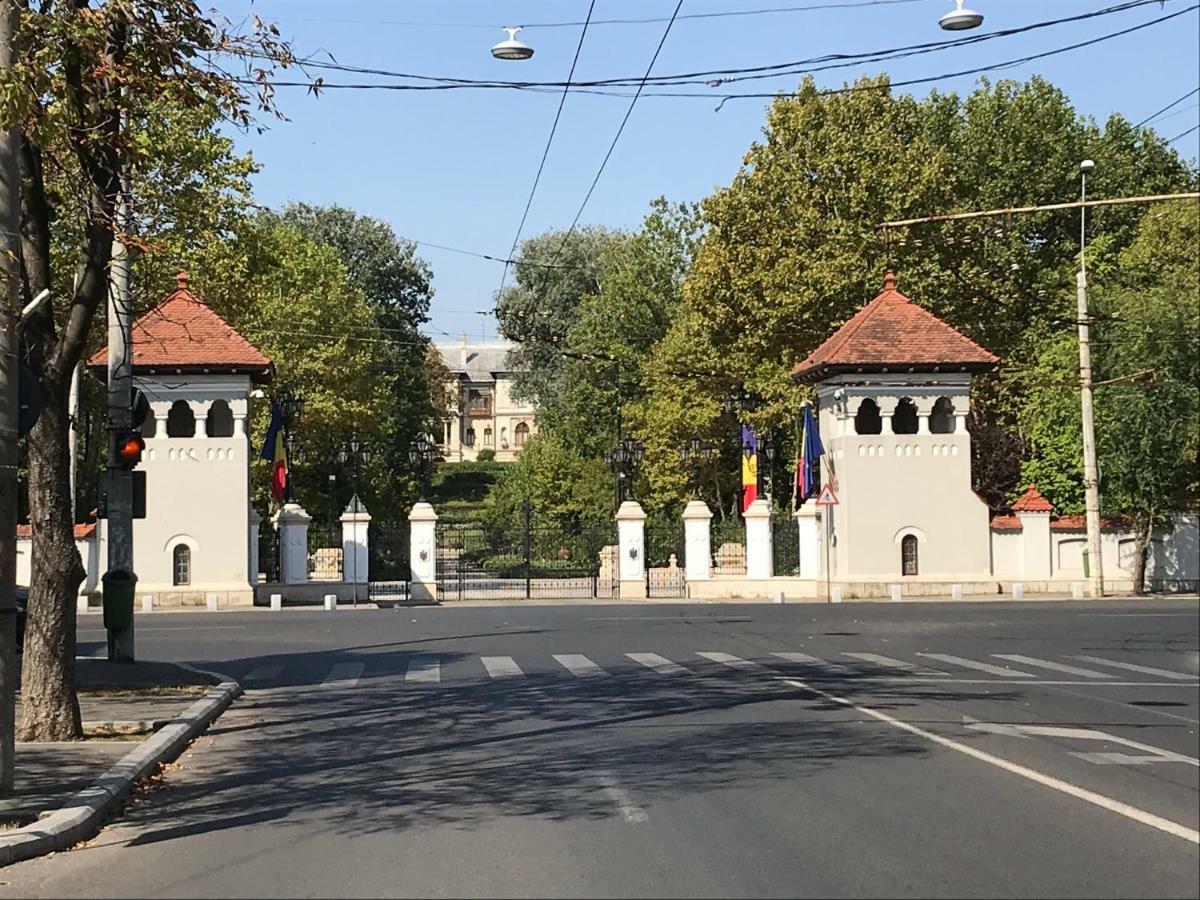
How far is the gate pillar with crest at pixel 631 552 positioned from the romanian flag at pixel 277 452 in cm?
1016

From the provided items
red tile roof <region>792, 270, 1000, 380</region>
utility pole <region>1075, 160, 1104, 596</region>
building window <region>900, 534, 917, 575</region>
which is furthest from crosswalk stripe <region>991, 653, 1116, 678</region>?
building window <region>900, 534, 917, 575</region>

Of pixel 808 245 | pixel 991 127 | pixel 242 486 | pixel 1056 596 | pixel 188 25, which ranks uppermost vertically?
pixel 991 127

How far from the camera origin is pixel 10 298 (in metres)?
9.49

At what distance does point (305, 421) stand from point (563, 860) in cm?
4834

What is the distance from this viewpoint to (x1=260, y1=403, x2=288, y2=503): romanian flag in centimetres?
4400

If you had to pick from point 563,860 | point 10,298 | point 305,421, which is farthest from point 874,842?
point 305,421

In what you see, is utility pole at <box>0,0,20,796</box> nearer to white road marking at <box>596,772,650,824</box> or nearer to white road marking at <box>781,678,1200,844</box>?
white road marking at <box>596,772,650,824</box>

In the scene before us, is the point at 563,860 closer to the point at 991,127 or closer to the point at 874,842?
the point at 874,842

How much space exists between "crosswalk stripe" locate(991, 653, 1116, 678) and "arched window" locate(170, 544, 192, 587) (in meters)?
25.4

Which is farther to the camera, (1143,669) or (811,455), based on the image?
(811,455)

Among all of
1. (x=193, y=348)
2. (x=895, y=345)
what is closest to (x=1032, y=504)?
(x=895, y=345)

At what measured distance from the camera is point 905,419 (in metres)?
44.7

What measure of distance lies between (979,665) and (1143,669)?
2123 mm

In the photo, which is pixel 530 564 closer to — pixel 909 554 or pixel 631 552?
pixel 631 552
